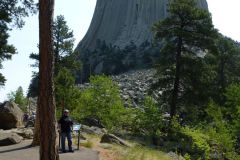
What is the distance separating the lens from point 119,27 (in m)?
151

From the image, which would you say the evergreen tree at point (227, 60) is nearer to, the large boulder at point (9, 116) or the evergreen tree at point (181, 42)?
the evergreen tree at point (181, 42)

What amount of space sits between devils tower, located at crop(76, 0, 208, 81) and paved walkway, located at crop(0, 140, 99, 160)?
109 m

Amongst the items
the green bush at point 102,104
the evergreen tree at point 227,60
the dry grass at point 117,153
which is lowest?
the dry grass at point 117,153

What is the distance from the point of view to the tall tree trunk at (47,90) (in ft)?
48.2

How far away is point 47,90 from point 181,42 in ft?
95.8

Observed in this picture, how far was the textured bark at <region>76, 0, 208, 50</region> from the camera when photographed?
144675 mm

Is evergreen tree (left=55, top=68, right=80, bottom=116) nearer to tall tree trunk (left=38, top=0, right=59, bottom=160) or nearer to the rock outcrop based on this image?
the rock outcrop

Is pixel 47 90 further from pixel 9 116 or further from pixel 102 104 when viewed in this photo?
pixel 102 104

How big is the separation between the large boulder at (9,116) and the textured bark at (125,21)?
10860 cm

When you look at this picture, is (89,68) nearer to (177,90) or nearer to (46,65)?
(177,90)

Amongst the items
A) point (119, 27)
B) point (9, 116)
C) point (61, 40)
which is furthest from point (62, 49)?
point (119, 27)

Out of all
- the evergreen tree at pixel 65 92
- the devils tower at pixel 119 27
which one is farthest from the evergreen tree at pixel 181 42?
the devils tower at pixel 119 27

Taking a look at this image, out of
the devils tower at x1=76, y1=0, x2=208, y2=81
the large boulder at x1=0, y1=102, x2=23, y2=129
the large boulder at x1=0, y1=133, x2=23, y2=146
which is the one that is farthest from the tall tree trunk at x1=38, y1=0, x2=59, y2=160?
the devils tower at x1=76, y1=0, x2=208, y2=81

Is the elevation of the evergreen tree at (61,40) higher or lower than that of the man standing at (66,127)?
higher
